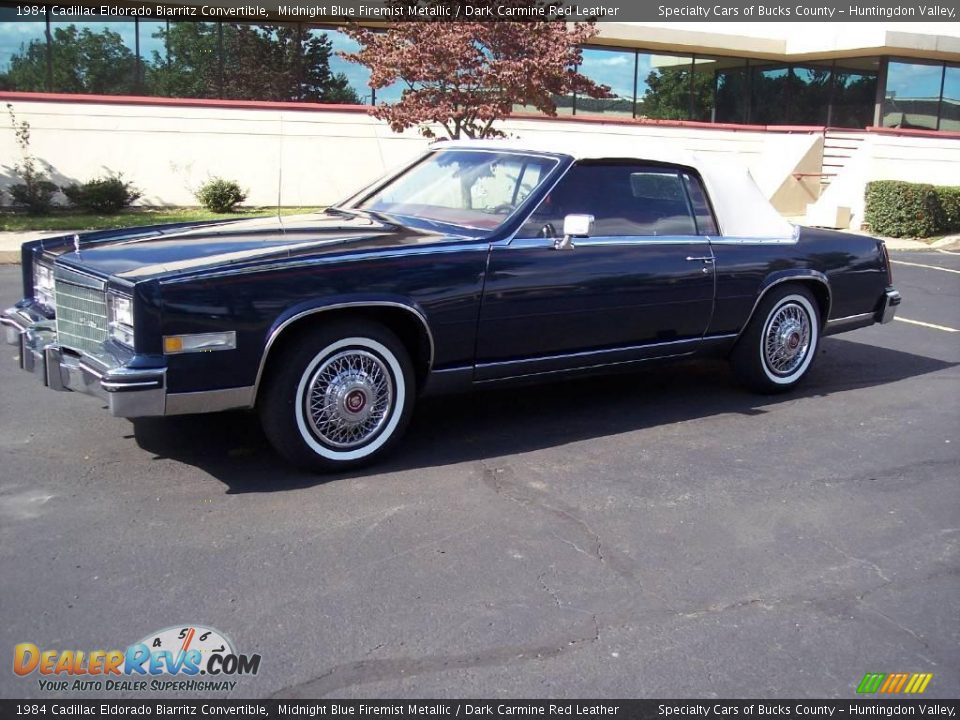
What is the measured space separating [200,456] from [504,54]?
37.4 feet

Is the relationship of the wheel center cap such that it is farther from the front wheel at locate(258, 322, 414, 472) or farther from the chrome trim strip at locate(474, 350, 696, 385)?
the chrome trim strip at locate(474, 350, 696, 385)

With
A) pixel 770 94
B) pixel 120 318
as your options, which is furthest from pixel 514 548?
pixel 770 94

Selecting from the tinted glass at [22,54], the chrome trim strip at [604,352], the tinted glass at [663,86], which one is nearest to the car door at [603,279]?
the chrome trim strip at [604,352]

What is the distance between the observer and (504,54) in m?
15.0

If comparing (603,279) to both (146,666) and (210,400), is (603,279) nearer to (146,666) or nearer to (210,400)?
(210,400)

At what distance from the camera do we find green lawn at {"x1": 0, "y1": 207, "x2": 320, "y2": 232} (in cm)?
1512

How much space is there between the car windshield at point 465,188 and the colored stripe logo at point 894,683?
301 cm

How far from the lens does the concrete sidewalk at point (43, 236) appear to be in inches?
488

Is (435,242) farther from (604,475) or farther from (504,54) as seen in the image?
(504,54)

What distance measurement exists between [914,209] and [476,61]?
9.14 m

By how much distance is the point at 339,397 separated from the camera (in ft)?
15.6

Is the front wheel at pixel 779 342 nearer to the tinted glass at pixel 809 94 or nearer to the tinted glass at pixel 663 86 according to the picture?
the tinted glass at pixel 663 86

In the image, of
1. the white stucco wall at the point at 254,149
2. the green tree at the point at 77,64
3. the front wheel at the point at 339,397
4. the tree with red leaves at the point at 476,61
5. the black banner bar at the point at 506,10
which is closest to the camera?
the front wheel at the point at 339,397
